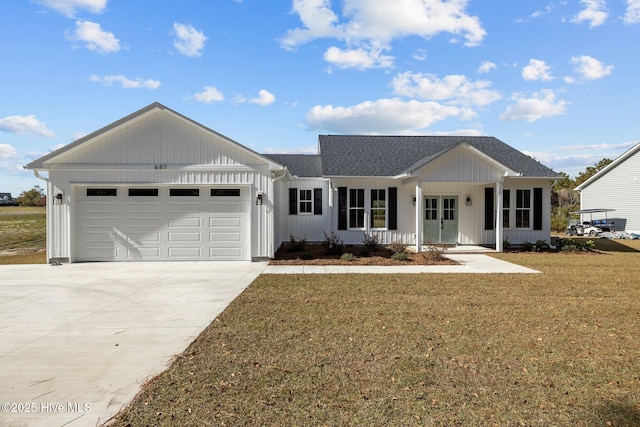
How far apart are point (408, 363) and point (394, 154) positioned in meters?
15.2

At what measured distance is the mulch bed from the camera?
12.3 meters

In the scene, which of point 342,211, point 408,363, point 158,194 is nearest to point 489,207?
point 342,211

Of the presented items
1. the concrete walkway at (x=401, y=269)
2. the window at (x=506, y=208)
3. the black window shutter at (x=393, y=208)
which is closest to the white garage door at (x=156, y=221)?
the concrete walkway at (x=401, y=269)

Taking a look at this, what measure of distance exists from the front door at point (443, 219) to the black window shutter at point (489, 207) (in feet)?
3.94

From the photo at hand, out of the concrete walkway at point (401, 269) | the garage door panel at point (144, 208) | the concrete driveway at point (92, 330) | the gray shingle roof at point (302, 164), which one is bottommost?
the concrete driveway at point (92, 330)

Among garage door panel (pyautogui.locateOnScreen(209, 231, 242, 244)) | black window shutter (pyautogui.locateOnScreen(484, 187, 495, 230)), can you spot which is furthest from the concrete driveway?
black window shutter (pyautogui.locateOnScreen(484, 187, 495, 230))

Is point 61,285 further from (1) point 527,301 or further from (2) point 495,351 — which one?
(1) point 527,301

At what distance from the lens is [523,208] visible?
54.7 feet

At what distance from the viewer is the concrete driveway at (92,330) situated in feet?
12.2

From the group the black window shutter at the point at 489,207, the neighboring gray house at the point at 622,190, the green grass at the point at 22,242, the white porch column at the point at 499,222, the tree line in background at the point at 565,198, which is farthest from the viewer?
the tree line in background at the point at 565,198

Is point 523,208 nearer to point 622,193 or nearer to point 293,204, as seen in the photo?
point 293,204

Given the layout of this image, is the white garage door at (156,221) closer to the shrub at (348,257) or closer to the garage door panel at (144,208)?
the garage door panel at (144,208)

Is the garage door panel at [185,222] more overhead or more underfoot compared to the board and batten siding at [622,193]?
more underfoot

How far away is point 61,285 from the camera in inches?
360
